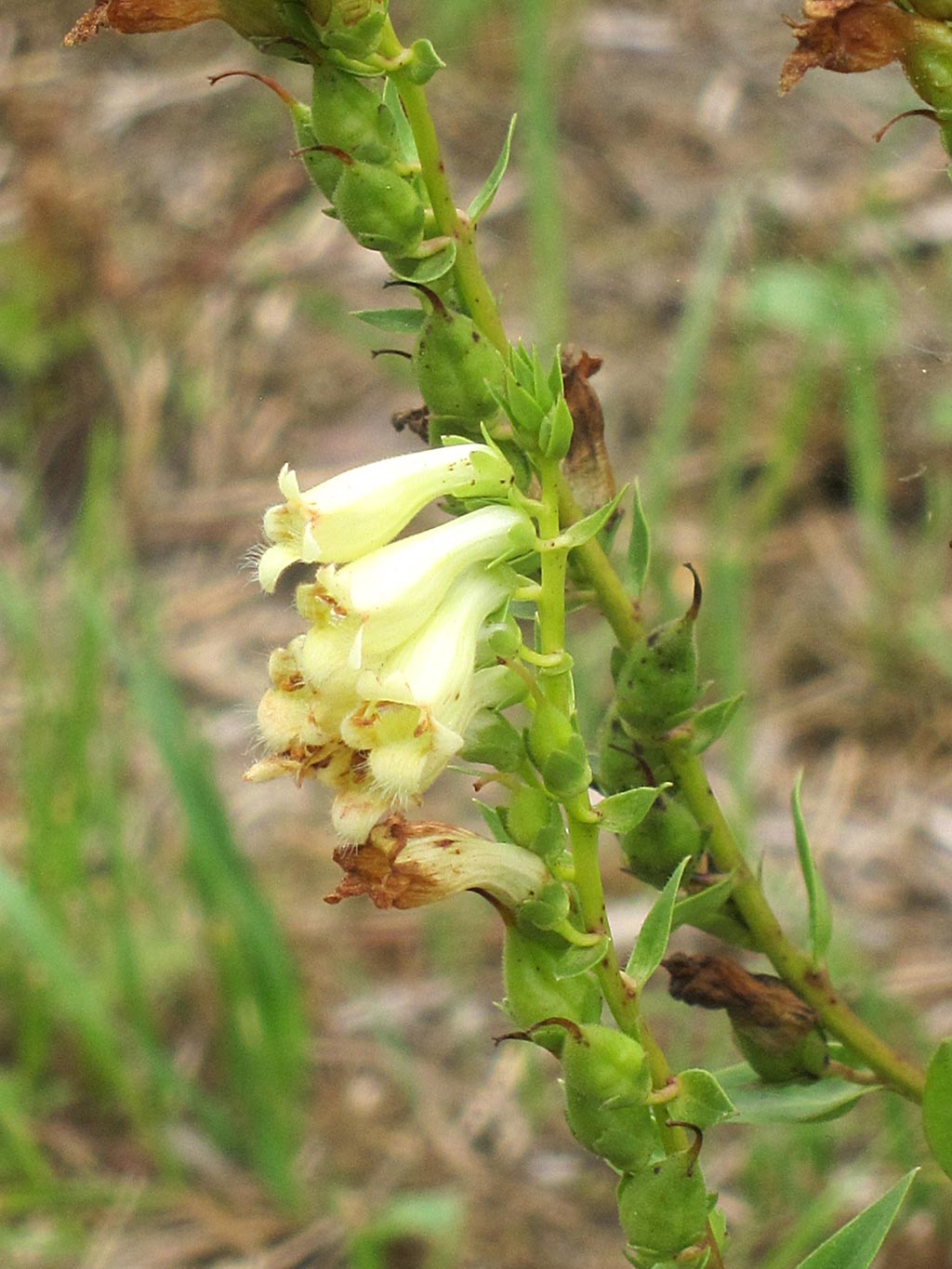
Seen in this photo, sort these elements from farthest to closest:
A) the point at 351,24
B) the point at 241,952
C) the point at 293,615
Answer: the point at 293,615 < the point at 241,952 < the point at 351,24

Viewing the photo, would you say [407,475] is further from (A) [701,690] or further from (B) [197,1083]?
(B) [197,1083]

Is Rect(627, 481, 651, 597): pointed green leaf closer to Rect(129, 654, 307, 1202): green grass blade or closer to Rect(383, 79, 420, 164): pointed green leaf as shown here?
Rect(383, 79, 420, 164): pointed green leaf

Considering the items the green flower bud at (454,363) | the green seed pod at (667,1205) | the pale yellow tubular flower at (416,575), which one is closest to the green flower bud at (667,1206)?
the green seed pod at (667,1205)

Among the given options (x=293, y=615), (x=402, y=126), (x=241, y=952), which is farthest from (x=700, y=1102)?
(x=293, y=615)

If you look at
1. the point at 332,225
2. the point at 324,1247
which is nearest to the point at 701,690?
the point at 324,1247

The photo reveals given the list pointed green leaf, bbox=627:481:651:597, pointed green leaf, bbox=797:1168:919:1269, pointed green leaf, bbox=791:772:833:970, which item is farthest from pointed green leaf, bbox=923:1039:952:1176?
pointed green leaf, bbox=627:481:651:597

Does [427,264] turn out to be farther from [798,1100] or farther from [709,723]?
[798,1100]

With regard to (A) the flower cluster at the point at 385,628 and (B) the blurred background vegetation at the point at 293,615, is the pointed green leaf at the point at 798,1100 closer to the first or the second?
(A) the flower cluster at the point at 385,628
